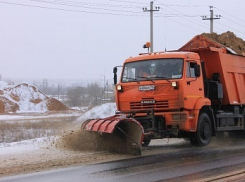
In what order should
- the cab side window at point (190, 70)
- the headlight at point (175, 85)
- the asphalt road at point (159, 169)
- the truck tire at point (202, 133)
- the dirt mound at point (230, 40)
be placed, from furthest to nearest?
the dirt mound at point (230, 40), the truck tire at point (202, 133), the cab side window at point (190, 70), the headlight at point (175, 85), the asphalt road at point (159, 169)

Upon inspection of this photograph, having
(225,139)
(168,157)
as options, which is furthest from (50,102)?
(168,157)

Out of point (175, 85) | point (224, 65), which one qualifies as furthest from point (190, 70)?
point (224, 65)

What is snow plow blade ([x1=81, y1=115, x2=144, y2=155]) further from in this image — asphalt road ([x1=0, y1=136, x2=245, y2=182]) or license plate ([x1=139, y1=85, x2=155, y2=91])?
license plate ([x1=139, y1=85, x2=155, y2=91])

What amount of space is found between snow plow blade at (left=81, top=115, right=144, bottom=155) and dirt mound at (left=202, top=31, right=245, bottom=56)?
5847mm

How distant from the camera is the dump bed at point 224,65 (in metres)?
14.2

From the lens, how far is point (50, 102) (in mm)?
50906

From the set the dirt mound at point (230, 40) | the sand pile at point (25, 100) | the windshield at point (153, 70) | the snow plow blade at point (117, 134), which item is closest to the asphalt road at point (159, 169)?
the snow plow blade at point (117, 134)

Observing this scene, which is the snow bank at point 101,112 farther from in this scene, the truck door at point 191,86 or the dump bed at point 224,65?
the truck door at point 191,86

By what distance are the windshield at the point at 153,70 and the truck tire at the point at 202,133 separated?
162 cm

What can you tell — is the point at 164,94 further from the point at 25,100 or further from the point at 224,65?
the point at 25,100

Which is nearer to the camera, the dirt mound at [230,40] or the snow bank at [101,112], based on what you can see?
the dirt mound at [230,40]

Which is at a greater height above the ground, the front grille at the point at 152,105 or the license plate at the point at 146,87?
the license plate at the point at 146,87

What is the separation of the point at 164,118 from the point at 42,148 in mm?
3677

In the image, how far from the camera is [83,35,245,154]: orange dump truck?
12.2 metres
